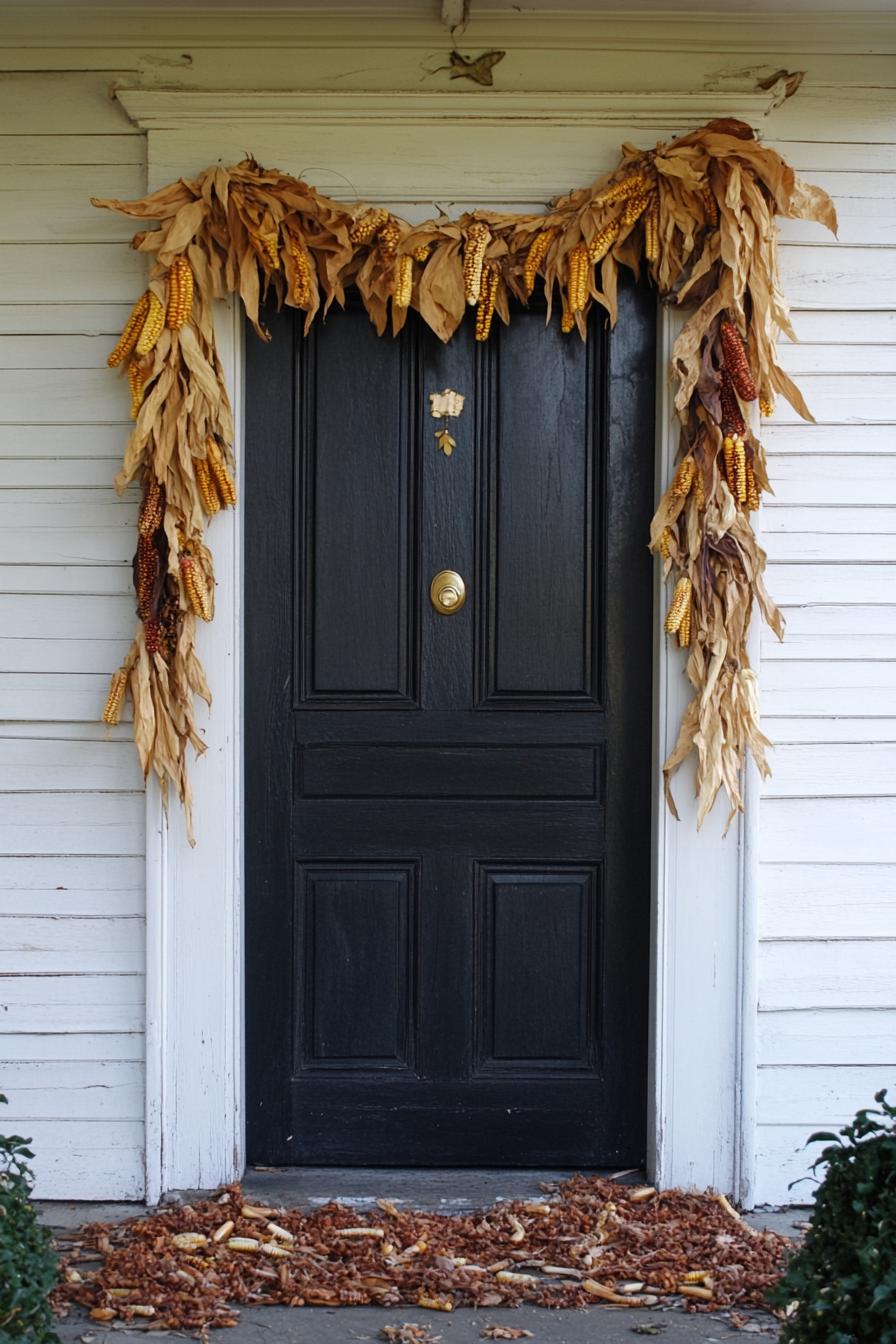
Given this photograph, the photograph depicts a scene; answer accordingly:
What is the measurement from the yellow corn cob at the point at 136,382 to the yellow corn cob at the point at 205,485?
0.20m

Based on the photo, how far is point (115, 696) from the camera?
329cm

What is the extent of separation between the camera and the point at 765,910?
3.44 meters

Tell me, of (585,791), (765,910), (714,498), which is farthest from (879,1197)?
(714,498)

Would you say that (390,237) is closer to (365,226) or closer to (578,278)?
(365,226)

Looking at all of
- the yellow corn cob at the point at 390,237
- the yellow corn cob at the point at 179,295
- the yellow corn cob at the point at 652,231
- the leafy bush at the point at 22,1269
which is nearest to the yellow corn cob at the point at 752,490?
the yellow corn cob at the point at 652,231

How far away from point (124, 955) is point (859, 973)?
1.99m

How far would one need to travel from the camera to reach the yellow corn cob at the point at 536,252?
128 inches

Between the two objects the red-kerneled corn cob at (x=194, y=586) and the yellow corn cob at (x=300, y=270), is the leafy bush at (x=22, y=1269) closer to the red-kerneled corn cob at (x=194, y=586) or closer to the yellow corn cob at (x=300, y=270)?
the red-kerneled corn cob at (x=194, y=586)

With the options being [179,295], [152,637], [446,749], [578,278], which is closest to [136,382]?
[179,295]

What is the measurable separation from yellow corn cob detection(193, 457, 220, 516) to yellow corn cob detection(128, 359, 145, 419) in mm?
199

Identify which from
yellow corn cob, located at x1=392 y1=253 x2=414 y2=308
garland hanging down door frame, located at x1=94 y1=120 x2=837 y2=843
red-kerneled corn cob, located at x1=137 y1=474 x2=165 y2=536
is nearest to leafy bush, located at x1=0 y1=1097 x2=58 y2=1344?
garland hanging down door frame, located at x1=94 y1=120 x2=837 y2=843

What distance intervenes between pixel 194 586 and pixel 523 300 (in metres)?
1.14

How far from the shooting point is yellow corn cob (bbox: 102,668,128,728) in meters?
3.29

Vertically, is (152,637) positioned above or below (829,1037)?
above
